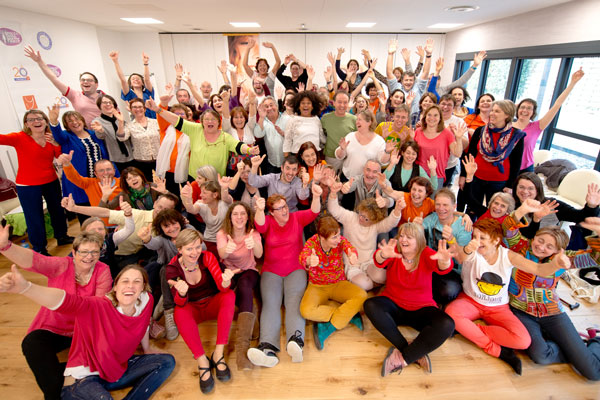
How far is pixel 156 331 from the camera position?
8.15 ft

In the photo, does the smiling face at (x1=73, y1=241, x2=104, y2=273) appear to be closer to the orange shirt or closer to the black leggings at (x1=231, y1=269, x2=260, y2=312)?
the black leggings at (x1=231, y1=269, x2=260, y2=312)

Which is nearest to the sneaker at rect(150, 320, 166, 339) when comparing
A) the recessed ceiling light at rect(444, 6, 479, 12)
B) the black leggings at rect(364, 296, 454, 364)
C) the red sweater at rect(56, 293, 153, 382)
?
the red sweater at rect(56, 293, 153, 382)

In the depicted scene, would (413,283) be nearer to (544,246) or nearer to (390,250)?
(390,250)

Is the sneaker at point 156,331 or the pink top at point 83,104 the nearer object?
the sneaker at point 156,331

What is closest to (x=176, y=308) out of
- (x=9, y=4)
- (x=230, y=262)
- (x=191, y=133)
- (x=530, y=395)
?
(x=230, y=262)

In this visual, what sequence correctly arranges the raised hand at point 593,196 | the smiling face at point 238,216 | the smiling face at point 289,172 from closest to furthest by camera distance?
the raised hand at point 593,196 < the smiling face at point 238,216 < the smiling face at point 289,172

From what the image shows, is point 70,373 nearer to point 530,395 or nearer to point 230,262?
point 230,262

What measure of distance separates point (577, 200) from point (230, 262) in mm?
4166

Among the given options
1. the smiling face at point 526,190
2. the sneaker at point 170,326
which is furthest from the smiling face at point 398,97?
the sneaker at point 170,326

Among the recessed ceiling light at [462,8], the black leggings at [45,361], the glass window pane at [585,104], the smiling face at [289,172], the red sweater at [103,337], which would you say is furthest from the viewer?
the recessed ceiling light at [462,8]

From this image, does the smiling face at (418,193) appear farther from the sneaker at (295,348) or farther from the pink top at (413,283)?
the sneaker at (295,348)

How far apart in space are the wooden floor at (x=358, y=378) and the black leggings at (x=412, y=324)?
0.17m

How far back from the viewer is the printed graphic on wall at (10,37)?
4695mm

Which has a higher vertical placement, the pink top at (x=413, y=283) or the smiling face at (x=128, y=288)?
the smiling face at (x=128, y=288)
